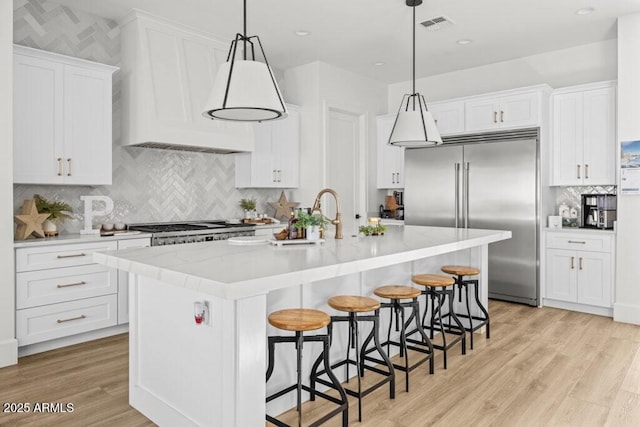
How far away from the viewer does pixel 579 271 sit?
4680 mm

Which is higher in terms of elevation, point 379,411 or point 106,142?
point 106,142

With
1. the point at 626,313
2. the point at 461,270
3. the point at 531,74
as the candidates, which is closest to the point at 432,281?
the point at 461,270

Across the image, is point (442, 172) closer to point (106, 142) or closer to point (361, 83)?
point (361, 83)

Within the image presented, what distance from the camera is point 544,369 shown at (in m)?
3.15

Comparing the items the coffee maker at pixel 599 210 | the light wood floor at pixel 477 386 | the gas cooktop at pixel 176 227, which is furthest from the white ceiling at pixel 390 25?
the light wood floor at pixel 477 386

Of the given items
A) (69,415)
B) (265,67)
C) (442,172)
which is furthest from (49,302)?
(442,172)

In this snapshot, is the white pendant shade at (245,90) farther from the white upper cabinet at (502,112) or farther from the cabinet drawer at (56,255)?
the white upper cabinet at (502,112)

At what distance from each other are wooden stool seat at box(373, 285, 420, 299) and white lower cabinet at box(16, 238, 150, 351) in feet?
7.30

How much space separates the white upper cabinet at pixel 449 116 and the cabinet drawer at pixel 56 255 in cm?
397

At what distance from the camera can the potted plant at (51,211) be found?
3732 millimetres

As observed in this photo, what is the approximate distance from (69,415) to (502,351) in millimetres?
2971

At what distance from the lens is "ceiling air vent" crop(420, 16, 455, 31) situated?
4352mm

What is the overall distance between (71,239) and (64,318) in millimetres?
619

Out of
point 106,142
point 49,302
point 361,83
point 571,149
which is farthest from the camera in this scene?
point 361,83
